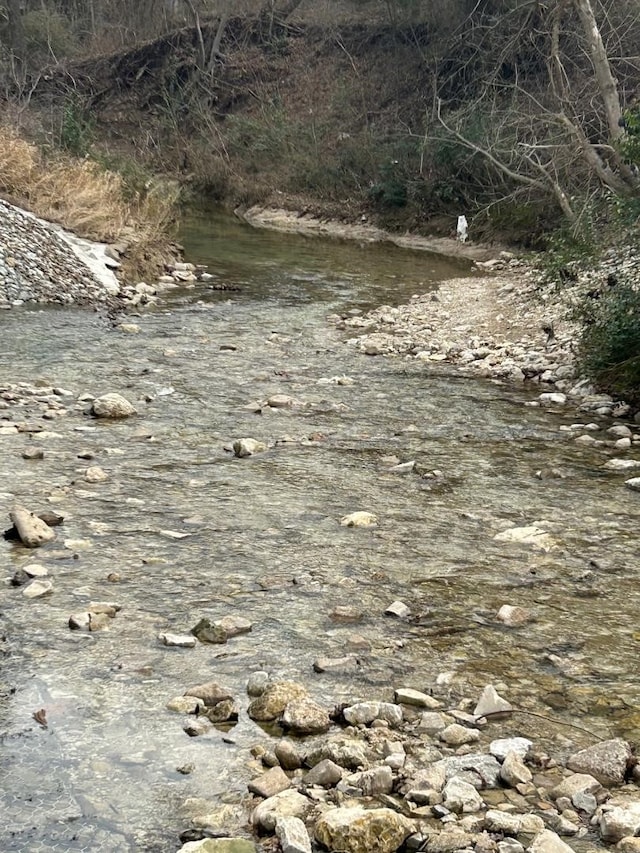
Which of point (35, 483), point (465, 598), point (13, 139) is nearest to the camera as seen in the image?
point (465, 598)

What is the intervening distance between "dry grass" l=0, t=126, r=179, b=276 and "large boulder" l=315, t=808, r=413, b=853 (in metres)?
11.4

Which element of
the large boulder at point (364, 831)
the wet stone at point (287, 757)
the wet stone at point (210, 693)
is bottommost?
the wet stone at point (210, 693)

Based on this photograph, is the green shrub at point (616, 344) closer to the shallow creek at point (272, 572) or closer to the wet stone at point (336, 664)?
the shallow creek at point (272, 572)

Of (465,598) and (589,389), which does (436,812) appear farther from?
(589,389)

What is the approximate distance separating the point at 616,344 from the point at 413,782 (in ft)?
18.4

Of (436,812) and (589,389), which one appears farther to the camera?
(589,389)

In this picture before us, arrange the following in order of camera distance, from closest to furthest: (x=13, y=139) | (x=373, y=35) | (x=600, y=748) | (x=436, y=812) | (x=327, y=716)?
(x=436, y=812), (x=600, y=748), (x=327, y=716), (x=13, y=139), (x=373, y=35)

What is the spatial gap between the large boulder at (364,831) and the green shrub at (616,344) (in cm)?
562

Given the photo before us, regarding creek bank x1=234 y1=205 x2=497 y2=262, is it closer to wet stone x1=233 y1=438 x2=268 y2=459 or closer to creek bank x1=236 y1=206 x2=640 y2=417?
creek bank x1=236 y1=206 x2=640 y2=417

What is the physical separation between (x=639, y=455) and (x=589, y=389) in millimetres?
1666

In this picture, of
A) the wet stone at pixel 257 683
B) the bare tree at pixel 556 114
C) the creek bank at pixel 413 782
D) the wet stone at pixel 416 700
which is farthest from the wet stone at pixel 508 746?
the bare tree at pixel 556 114

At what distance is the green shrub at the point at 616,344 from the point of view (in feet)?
23.8

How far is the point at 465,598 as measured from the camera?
148 inches

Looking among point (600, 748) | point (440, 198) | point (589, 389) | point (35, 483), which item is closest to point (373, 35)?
point (440, 198)
